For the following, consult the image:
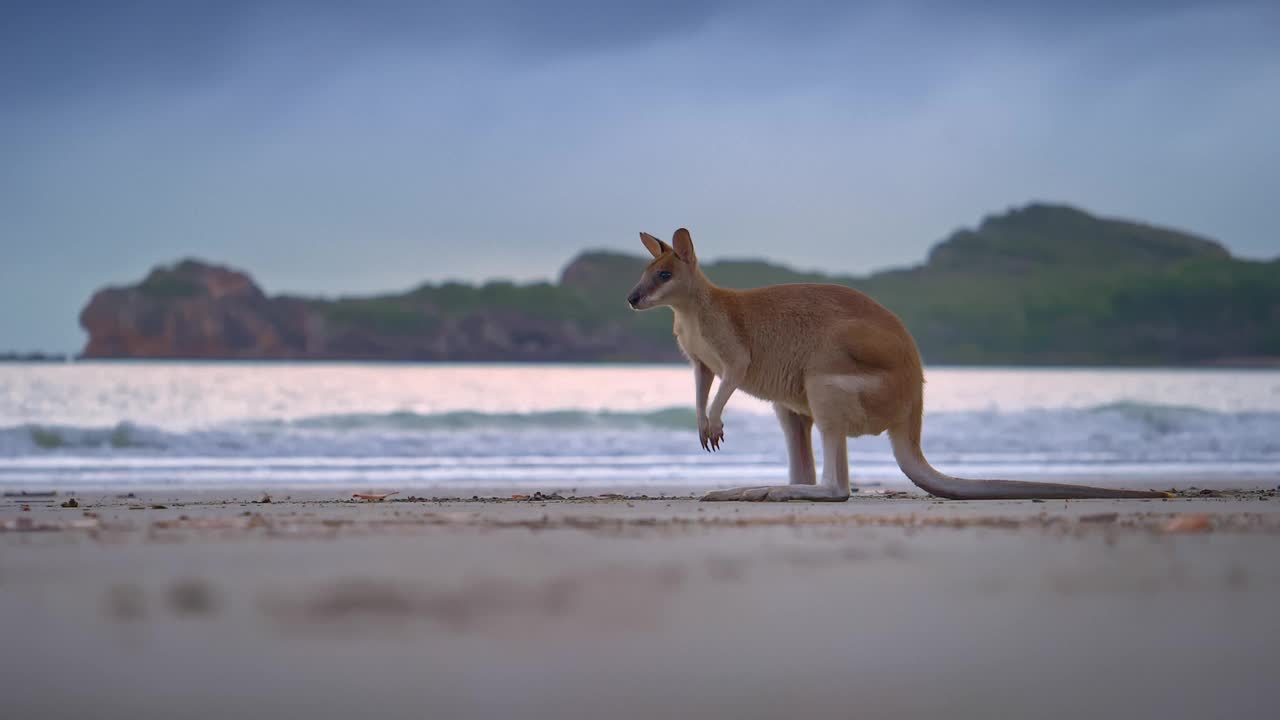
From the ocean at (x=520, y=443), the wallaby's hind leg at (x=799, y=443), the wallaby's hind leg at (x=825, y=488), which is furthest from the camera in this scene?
the ocean at (x=520, y=443)

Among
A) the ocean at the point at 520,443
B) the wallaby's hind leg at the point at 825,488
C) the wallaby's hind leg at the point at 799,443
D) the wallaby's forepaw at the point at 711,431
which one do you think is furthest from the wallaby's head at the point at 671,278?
the ocean at the point at 520,443

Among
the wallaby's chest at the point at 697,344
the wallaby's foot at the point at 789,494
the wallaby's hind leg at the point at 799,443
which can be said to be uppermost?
the wallaby's chest at the point at 697,344

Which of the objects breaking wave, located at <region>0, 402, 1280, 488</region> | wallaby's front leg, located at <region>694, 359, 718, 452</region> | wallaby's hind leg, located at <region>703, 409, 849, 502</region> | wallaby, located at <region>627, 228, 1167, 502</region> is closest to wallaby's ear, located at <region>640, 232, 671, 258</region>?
wallaby, located at <region>627, 228, 1167, 502</region>

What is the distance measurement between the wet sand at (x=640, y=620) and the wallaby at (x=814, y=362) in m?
1.35

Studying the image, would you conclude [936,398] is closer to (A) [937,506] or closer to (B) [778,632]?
(A) [937,506]

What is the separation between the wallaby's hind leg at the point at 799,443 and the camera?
5824 mm

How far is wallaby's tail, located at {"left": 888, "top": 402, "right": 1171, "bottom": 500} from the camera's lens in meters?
5.31

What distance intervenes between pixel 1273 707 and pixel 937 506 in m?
3.04

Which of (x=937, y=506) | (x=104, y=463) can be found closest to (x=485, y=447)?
(x=104, y=463)

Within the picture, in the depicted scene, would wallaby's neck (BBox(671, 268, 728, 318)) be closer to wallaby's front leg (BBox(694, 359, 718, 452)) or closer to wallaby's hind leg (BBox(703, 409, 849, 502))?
wallaby's front leg (BBox(694, 359, 718, 452))

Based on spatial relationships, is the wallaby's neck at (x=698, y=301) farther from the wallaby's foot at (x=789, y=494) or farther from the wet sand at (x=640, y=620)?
the wet sand at (x=640, y=620)

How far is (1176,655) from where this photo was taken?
7.66 ft

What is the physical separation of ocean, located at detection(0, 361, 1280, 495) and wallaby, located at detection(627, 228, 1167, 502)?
9.60ft

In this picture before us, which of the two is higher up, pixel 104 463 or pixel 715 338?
pixel 715 338
